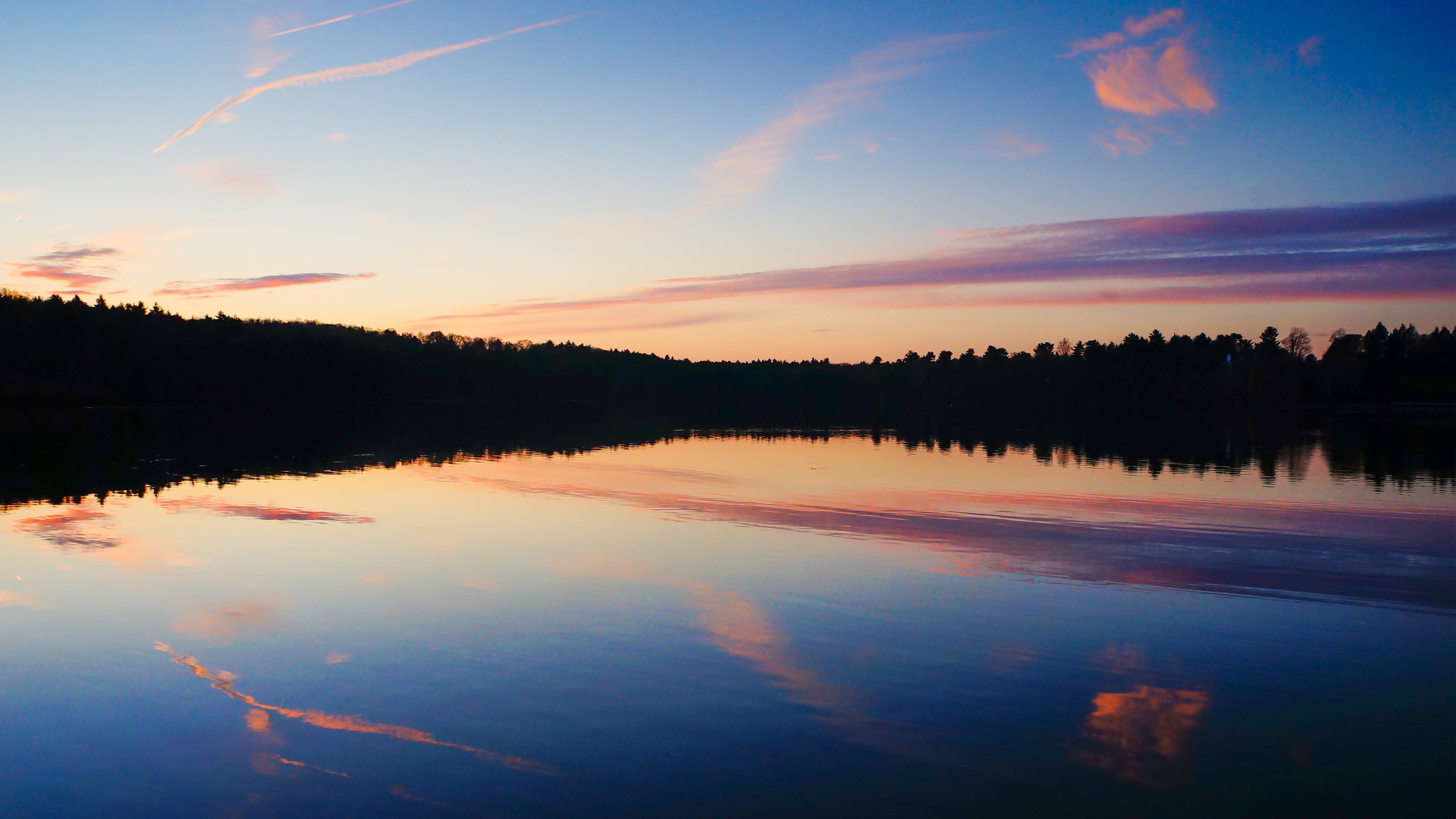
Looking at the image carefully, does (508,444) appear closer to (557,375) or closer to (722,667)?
(722,667)

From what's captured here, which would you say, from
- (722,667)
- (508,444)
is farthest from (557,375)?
(722,667)

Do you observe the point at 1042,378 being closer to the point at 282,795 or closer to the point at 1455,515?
the point at 1455,515

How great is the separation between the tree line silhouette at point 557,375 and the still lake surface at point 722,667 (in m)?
64.2

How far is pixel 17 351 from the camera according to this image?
106 metres

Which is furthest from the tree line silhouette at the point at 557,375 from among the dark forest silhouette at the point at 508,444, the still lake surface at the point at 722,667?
the still lake surface at the point at 722,667

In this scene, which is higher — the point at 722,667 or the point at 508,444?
the point at 508,444

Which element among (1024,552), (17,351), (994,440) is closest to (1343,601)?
(1024,552)

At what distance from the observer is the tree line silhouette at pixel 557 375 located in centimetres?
10881

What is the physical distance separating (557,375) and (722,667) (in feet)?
618

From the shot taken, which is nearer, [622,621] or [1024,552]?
[622,621]

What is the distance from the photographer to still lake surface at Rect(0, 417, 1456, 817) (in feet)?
21.1

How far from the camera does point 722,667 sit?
9.05m

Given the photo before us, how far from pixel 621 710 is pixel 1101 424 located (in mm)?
81256

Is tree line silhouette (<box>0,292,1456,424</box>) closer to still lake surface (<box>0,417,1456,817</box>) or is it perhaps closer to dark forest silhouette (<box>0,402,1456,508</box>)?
dark forest silhouette (<box>0,402,1456,508</box>)
